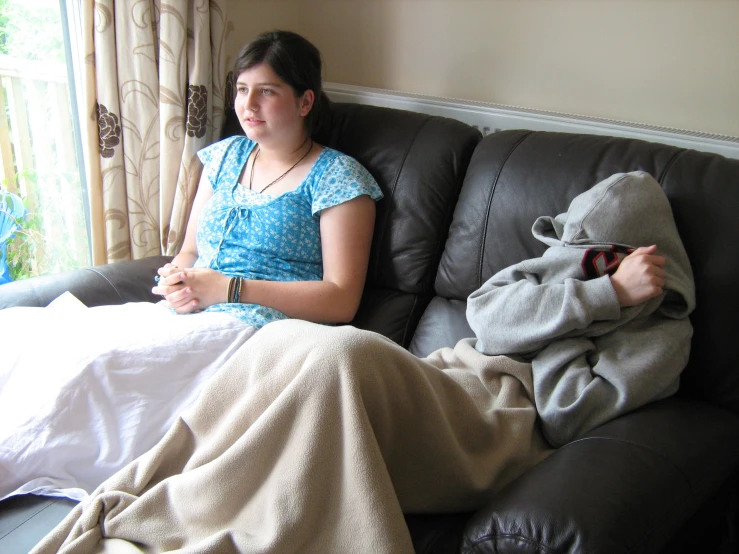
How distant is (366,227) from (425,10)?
0.92 meters

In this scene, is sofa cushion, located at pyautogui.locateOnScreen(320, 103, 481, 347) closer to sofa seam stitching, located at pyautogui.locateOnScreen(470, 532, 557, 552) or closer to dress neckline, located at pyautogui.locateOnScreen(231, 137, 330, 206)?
dress neckline, located at pyautogui.locateOnScreen(231, 137, 330, 206)

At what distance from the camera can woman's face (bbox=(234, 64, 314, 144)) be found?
5.82ft

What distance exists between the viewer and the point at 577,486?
3.34ft

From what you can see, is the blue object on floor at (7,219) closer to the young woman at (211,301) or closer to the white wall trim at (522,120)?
the young woman at (211,301)

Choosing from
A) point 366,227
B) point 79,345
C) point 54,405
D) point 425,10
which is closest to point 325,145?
point 366,227

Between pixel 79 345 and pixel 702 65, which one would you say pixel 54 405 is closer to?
pixel 79 345

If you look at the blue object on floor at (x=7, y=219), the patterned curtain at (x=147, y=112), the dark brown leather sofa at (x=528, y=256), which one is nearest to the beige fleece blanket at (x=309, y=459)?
the dark brown leather sofa at (x=528, y=256)

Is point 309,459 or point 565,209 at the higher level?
point 565,209

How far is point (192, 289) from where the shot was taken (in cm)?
165

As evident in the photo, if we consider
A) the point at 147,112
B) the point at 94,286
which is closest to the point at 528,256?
the point at 94,286

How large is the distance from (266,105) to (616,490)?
1.23 metres

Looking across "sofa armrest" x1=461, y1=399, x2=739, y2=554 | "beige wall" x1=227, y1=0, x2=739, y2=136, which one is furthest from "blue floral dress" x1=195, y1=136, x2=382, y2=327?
"sofa armrest" x1=461, y1=399, x2=739, y2=554

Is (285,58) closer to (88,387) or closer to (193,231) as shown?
(193,231)

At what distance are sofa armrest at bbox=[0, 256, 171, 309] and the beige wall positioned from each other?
1.00m
